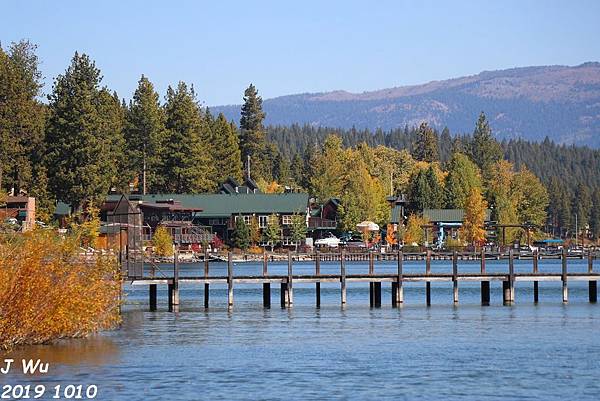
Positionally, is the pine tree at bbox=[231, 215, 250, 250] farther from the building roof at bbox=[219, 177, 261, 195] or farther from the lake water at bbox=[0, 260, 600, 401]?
the lake water at bbox=[0, 260, 600, 401]

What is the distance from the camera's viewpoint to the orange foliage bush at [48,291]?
42562 mm

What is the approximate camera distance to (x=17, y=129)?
114 m

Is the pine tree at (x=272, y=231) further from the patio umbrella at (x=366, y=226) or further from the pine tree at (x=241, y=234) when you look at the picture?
the patio umbrella at (x=366, y=226)

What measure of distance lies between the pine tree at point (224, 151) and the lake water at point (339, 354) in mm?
101813

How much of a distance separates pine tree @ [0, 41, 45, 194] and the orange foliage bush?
63554 mm

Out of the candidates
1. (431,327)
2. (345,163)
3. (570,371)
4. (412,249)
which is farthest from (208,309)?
(345,163)

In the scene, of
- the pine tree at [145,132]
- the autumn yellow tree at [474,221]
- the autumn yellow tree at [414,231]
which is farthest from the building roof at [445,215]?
the pine tree at [145,132]

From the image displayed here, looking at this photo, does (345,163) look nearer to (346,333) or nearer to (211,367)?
(346,333)

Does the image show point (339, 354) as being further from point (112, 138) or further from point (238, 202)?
point (238, 202)

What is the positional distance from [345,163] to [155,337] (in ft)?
463

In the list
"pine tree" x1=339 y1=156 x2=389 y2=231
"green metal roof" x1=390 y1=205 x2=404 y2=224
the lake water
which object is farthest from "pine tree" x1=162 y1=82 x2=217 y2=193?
the lake water

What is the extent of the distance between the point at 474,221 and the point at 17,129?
87.2 meters

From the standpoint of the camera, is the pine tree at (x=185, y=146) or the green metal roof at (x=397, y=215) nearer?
the pine tree at (x=185, y=146)

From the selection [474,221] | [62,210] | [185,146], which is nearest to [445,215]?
[474,221]
